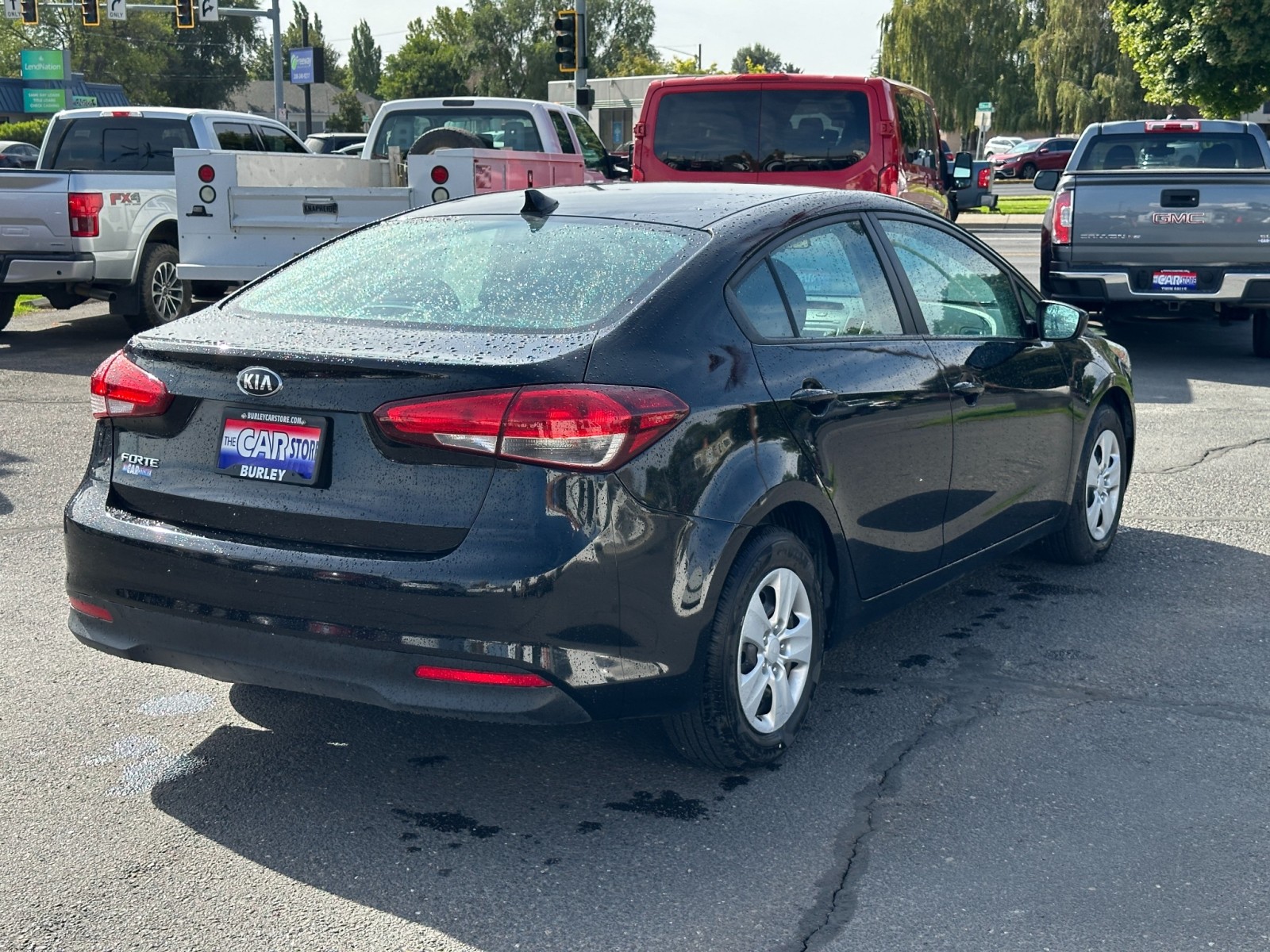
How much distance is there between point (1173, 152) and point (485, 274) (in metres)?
11.6

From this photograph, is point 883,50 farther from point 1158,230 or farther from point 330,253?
point 330,253

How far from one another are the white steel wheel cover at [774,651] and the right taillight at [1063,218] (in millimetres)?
8410

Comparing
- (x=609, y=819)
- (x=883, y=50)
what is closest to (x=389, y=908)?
(x=609, y=819)

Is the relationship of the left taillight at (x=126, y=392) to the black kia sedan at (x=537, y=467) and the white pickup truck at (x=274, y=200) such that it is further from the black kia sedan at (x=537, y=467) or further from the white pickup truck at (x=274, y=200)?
the white pickup truck at (x=274, y=200)

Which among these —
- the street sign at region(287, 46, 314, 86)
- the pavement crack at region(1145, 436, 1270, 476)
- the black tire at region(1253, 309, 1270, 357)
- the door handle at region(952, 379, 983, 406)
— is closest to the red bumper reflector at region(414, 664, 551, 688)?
the door handle at region(952, 379, 983, 406)

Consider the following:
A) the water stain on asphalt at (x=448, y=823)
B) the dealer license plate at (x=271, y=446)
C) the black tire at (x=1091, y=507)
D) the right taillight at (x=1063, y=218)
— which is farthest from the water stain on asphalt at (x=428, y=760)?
the right taillight at (x=1063, y=218)

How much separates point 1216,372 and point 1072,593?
6.78 metres

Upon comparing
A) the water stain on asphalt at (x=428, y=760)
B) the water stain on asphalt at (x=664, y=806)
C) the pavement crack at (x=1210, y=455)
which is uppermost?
the pavement crack at (x=1210, y=455)

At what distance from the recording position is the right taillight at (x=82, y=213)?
12.2 meters

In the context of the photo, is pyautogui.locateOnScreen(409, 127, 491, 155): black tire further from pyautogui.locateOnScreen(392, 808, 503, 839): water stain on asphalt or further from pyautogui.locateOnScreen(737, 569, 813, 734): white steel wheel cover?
pyautogui.locateOnScreen(392, 808, 503, 839): water stain on asphalt

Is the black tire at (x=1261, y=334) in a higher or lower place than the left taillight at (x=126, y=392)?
lower

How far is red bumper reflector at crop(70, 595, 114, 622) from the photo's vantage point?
4.02m

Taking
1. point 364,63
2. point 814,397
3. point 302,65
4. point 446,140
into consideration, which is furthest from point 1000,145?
point 364,63

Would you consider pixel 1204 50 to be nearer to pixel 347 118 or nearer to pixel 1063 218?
pixel 1063 218
